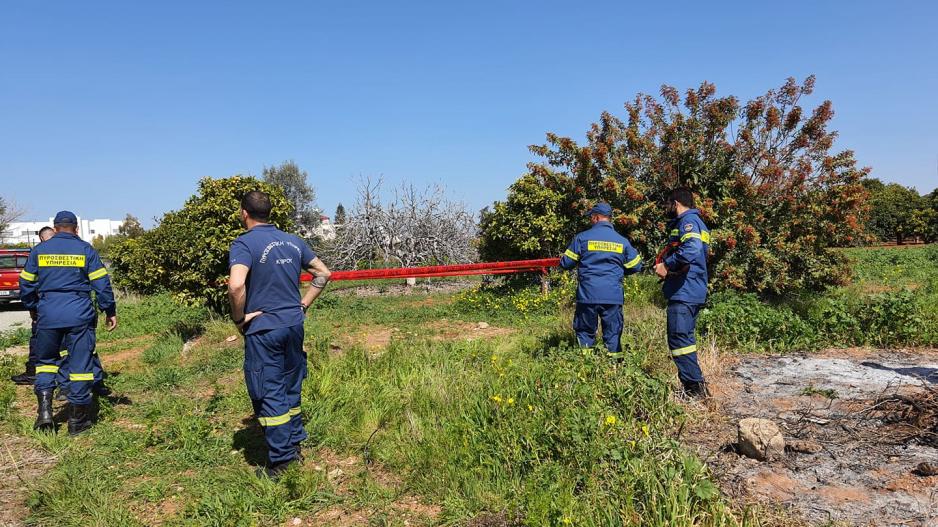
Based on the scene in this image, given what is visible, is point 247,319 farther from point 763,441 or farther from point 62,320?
point 763,441

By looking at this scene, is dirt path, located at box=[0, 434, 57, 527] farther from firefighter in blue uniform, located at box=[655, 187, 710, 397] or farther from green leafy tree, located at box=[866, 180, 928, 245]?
green leafy tree, located at box=[866, 180, 928, 245]

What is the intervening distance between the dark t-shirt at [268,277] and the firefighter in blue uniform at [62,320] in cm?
221

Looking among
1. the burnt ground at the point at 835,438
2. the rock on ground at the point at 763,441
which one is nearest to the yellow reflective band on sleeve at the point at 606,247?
the burnt ground at the point at 835,438

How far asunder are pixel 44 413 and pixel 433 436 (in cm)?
350

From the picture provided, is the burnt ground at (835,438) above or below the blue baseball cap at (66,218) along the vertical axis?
below

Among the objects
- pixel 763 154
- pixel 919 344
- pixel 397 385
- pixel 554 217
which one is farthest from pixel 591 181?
pixel 397 385

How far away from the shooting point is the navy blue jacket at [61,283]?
461cm

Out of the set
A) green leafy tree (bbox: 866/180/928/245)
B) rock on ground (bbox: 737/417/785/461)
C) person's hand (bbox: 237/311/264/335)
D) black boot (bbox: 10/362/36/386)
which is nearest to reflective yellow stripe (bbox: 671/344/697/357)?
rock on ground (bbox: 737/417/785/461)

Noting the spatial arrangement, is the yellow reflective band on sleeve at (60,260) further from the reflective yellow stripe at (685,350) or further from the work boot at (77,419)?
the reflective yellow stripe at (685,350)

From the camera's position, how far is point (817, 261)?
8500mm

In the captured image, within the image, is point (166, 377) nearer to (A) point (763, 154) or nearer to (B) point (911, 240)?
(A) point (763, 154)

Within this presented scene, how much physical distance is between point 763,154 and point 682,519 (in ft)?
27.1

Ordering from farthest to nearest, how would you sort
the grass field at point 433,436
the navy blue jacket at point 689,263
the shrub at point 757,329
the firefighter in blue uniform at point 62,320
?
the shrub at point 757,329 → the navy blue jacket at point 689,263 → the firefighter in blue uniform at point 62,320 → the grass field at point 433,436

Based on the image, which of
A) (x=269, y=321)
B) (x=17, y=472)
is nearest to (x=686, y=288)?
(x=269, y=321)
